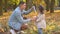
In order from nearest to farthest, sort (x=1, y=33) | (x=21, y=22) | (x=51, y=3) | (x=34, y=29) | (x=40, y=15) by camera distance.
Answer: (x=21, y=22) → (x=40, y=15) → (x=1, y=33) → (x=34, y=29) → (x=51, y=3)

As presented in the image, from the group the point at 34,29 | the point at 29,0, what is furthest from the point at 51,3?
the point at 34,29

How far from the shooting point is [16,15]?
6.63 metres

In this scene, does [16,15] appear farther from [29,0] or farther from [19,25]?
[29,0]

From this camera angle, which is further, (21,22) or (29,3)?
(29,3)

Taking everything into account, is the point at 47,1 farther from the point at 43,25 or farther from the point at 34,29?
the point at 43,25

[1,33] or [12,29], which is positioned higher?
[12,29]

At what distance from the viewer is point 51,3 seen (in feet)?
65.9

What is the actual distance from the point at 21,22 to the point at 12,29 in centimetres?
41

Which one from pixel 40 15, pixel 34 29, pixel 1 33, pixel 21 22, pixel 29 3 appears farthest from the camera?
pixel 29 3

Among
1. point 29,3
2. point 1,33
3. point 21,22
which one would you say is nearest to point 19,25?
point 21,22

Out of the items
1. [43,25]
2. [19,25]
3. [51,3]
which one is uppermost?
[19,25]

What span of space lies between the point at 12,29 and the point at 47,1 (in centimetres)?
1446

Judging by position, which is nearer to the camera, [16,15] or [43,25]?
[16,15]

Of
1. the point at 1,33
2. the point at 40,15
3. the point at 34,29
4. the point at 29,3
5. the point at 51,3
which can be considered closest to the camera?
the point at 40,15
